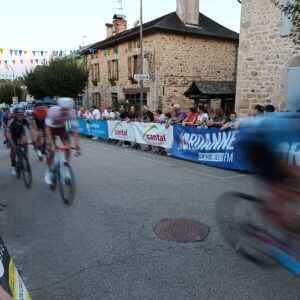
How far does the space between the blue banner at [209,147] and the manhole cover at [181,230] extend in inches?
144

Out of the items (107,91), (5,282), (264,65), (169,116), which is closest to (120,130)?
(169,116)

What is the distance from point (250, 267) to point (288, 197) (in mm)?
964

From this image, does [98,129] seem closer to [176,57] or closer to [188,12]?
[176,57]

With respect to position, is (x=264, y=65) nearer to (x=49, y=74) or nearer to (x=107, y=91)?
(x=107, y=91)

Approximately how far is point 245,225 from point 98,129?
13.5 metres

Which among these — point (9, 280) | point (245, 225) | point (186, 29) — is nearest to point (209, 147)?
point (245, 225)

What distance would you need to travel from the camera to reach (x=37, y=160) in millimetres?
10773

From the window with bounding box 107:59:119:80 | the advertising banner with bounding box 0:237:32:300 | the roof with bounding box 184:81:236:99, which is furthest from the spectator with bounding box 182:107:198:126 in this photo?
the window with bounding box 107:59:119:80

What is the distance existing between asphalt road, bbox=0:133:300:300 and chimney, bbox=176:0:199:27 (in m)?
20.8

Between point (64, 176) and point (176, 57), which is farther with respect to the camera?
point (176, 57)

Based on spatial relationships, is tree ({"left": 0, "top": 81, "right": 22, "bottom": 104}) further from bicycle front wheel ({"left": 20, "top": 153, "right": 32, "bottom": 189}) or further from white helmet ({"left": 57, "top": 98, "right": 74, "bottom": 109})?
white helmet ({"left": 57, "top": 98, "right": 74, "bottom": 109})

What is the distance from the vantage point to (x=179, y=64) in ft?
79.9

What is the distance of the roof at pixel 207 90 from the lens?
2117 centimetres

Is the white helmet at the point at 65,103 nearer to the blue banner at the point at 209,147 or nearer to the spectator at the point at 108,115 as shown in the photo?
the blue banner at the point at 209,147
